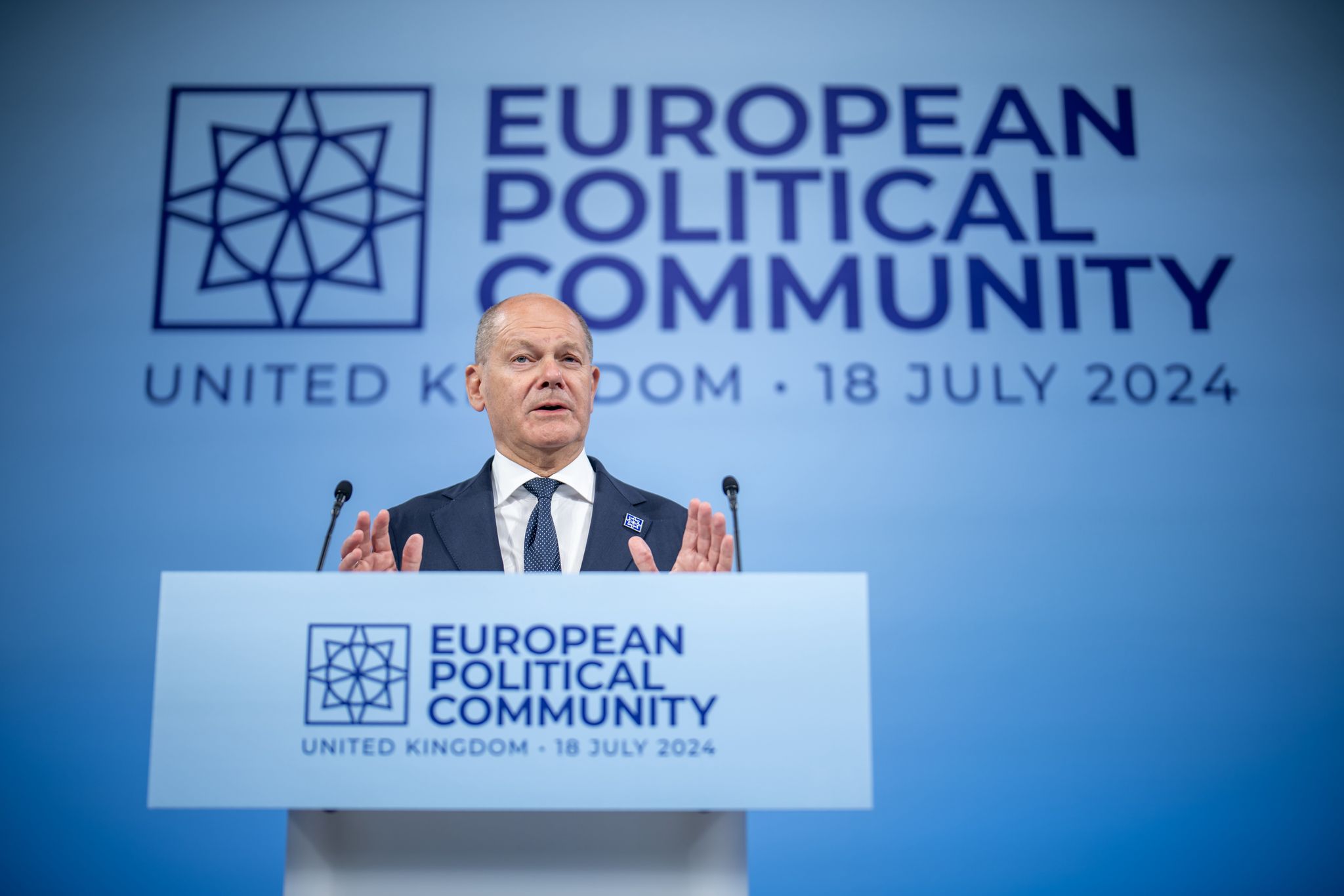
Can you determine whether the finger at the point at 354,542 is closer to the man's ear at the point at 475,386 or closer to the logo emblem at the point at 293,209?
the man's ear at the point at 475,386

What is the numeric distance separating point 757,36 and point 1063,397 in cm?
162

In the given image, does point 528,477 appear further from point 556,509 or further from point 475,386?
point 475,386

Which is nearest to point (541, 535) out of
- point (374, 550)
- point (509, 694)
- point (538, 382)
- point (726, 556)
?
point (538, 382)

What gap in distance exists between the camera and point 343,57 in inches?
145

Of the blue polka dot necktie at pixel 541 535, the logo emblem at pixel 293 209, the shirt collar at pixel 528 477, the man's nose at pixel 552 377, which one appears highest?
the logo emblem at pixel 293 209

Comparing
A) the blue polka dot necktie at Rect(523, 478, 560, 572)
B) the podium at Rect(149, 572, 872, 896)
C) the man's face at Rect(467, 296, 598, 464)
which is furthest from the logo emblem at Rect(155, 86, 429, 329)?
the podium at Rect(149, 572, 872, 896)

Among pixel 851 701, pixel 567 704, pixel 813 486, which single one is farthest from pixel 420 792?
pixel 813 486

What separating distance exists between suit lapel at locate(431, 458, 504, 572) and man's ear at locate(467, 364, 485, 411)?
0.75 feet

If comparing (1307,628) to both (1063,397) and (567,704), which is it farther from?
(567,704)

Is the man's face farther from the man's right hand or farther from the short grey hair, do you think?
the man's right hand

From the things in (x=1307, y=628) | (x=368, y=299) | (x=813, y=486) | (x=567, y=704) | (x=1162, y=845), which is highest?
(x=368, y=299)

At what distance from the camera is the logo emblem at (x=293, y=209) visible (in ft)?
11.5

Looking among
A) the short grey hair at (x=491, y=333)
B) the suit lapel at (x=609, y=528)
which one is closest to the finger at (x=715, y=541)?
the suit lapel at (x=609, y=528)

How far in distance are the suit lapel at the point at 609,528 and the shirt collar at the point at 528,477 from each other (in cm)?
2
